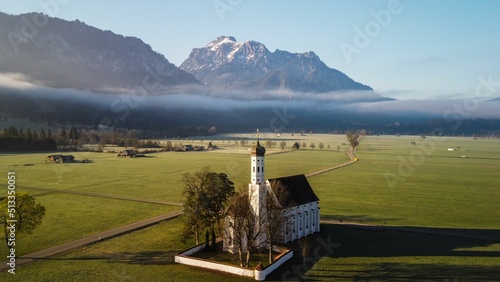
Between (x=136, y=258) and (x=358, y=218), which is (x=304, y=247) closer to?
(x=136, y=258)

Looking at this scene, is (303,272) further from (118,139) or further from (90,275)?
(118,139)

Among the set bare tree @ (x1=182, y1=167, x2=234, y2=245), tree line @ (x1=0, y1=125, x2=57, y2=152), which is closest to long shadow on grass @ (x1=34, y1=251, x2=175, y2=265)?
bare tree @ (x1=182, y1=167, x2=234, y2=245)

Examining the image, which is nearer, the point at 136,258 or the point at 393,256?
the point at 136,258

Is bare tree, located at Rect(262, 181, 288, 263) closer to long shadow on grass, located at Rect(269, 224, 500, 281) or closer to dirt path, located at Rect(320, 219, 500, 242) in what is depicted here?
long shadow on grass, located at Rect(269, 224, 500, 281)

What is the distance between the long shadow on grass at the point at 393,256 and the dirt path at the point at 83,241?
2099cm

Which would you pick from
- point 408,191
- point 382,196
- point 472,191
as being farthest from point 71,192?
point 472,191

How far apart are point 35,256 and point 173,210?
2325 cm

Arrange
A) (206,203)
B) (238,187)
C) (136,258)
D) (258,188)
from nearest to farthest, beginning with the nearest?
(136,258) < (258,188) < (206,203) < (238,187)

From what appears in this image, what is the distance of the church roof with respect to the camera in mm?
46406

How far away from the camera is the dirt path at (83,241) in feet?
128

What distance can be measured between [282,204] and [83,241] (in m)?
24.1

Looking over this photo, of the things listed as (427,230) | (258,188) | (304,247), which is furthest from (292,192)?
(427,230)

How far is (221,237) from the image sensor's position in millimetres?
47781

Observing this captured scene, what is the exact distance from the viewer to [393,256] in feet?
138
